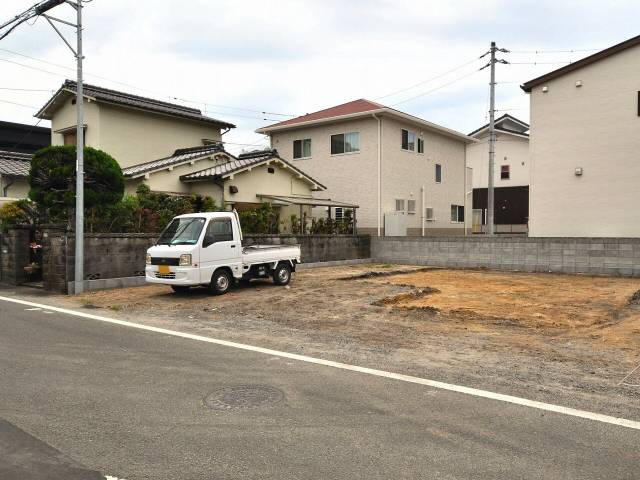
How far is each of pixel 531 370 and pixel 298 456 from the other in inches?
140

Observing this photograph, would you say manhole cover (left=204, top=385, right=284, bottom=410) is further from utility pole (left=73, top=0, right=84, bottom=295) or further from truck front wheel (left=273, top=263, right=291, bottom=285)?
utility pole (left=73, top=0, right=84, bottom=295)

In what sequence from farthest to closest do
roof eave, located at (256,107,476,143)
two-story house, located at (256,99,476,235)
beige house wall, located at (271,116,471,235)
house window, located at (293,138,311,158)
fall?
house window, located at (293,138,311,158) → beige house wall, located at (271,116,471,235) → two-story house, located at (256,99,476,235) → roof eave, located at (256,107,476,143)

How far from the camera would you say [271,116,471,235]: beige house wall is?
82.3 ft

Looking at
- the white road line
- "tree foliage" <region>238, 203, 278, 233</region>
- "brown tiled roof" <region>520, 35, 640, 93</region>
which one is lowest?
the white road line

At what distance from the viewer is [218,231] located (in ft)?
40.1

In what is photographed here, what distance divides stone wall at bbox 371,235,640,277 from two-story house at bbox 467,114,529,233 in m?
18.2

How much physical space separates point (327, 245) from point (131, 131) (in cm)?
1092

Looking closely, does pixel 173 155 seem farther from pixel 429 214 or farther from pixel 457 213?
pixel 457 213

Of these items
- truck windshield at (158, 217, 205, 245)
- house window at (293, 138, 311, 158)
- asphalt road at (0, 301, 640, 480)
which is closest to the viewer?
asphalt road at (0, 301, 640, 480)

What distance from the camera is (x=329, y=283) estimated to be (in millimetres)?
14586

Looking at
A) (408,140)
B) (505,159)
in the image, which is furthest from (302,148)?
(505,159)

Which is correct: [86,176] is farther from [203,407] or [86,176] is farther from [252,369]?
[203,407]

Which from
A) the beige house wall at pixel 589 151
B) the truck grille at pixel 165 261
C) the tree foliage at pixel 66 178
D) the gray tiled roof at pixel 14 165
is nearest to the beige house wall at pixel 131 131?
the gray tiled roof at pixel 14 165

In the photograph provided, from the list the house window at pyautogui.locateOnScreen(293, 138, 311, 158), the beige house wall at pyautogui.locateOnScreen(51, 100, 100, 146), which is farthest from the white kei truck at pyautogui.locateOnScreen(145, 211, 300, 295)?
the house window at pyautogui.locateOnScreen(293, 138, 311, 158)
